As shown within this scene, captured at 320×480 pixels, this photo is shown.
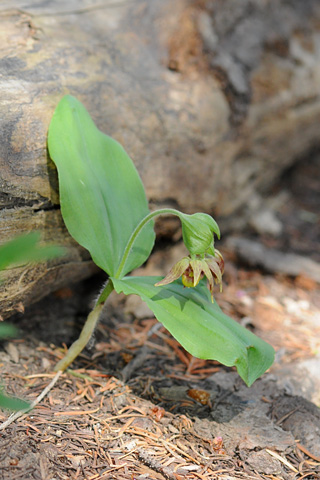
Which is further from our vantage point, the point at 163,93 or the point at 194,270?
the point at 163,93

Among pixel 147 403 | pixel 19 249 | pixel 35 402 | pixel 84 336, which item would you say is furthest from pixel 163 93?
pixel 19 249

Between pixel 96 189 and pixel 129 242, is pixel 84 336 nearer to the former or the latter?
pixel 129 242

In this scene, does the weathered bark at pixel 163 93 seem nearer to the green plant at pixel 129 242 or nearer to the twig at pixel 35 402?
the green plant at pixel 129 242

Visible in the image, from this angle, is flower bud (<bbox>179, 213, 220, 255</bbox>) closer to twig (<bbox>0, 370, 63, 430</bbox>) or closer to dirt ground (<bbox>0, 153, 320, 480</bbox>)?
dirt ground (<bbox>0, 153, 320, 480</bbox>)

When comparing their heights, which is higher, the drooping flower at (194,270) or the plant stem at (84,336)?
the drooping flower at (194,270)

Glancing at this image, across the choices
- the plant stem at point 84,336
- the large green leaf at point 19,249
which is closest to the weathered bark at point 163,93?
the plant stem at point 84,336

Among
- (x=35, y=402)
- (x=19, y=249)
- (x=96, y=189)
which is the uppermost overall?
(x=19, y=249)

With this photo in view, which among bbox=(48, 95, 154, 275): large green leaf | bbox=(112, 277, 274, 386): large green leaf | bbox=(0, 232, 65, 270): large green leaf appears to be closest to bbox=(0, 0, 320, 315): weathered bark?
bbox=(48, 95, 154, 275): large green leaf
